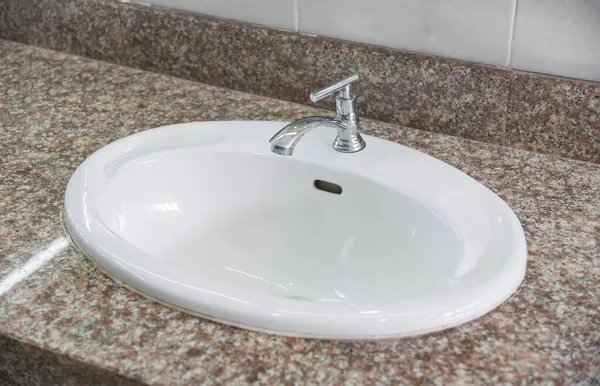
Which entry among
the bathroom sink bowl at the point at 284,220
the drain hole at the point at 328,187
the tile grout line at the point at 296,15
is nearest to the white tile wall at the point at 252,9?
the tile grout line at the point at 296,15

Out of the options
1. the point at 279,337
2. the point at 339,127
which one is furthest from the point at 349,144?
the point at 279,337

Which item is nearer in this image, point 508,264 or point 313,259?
point 508,264

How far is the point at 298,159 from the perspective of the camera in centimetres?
125

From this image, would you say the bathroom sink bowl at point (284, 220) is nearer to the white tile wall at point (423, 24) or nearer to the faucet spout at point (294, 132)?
the faucet spout at point (294, 132)

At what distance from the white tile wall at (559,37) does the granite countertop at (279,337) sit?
141 millimetres

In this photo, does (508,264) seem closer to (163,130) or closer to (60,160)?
(163,130)

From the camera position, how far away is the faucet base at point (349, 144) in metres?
1.25

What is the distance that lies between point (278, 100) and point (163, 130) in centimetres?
24

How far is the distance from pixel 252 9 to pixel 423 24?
0.33 metres

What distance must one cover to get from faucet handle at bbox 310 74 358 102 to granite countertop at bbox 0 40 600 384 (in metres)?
0.15

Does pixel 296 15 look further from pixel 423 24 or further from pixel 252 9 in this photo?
pixel 423 24

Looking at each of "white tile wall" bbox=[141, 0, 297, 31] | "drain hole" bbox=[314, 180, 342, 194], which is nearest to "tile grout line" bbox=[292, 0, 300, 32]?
"white tile wall" bbox=[141, 0, 297, 31]

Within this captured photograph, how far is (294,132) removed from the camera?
1232mm

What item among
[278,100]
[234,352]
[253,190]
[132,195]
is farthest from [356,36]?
[234,352]
